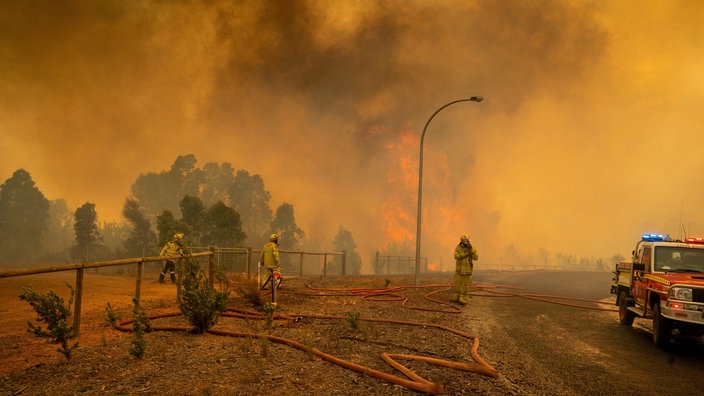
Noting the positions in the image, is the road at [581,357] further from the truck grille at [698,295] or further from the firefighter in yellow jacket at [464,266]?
the firefighter in yellow jacket at [464,266]

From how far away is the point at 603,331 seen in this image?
974 centimetres

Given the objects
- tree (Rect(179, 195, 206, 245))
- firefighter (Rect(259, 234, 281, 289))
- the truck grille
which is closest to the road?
the truck grille

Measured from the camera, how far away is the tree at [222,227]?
3759 centimetres

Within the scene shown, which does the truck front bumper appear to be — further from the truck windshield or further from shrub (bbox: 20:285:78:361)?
shrub (bbox: 20:285:78:361)

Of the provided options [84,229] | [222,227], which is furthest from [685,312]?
[84,229]

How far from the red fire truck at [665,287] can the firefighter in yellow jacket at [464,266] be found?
12.5 feet

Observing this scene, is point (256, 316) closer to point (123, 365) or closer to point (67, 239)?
point (123, 365)

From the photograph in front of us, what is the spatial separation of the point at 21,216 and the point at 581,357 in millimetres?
83659

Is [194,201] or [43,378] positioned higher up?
[194,201]

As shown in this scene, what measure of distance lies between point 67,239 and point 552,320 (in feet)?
413

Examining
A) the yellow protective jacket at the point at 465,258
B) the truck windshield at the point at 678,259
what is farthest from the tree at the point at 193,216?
the truck windshield at the point at 678,259

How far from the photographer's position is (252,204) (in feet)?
286

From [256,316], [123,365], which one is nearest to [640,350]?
[256,316]

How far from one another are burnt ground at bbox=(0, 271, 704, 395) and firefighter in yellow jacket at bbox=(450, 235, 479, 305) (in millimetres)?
A: 1875
